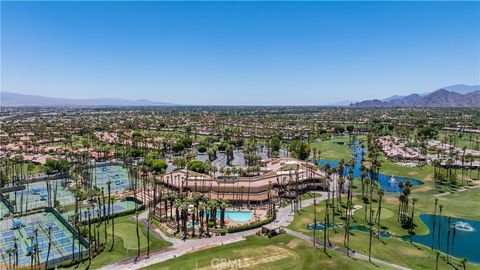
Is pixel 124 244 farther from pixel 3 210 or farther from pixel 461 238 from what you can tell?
pixel 461 238

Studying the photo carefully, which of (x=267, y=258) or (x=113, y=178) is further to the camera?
(x=113, y=178)

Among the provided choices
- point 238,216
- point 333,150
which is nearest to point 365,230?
point 238,216

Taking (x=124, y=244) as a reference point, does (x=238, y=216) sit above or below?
above

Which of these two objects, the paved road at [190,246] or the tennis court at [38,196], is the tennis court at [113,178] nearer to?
the tennis court at [38,196]

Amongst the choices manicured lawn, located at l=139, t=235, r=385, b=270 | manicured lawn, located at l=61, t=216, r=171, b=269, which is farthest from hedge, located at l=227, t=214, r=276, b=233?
manicured lawn, located at l=61, t=216, r=171, b=269

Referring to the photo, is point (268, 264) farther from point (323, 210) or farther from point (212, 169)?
point (212, 169)
